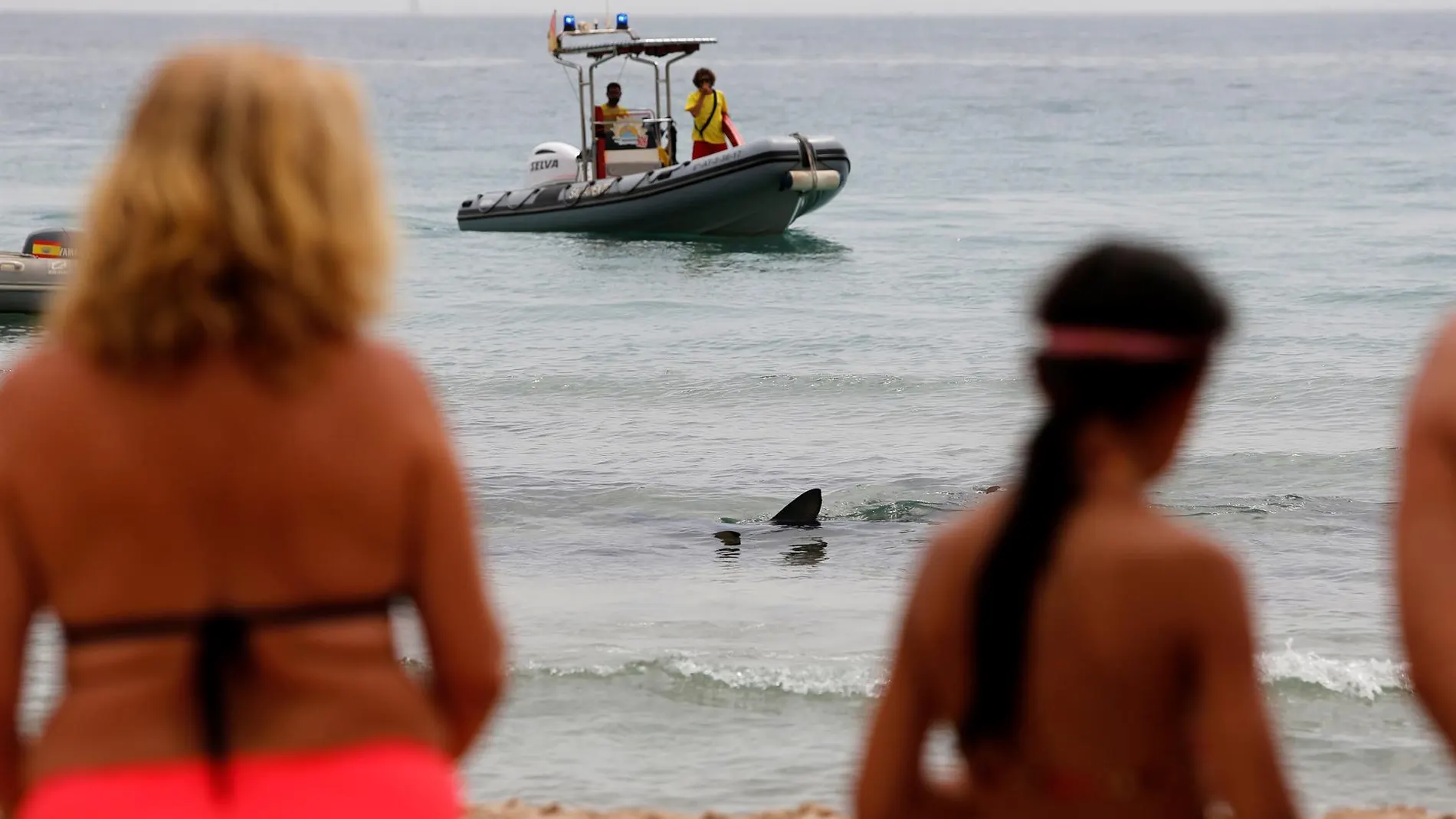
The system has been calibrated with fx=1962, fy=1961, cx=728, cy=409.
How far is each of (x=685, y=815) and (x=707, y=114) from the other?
17799mm

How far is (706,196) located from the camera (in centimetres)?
2295

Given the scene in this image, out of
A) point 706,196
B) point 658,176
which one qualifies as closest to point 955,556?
point 706,196

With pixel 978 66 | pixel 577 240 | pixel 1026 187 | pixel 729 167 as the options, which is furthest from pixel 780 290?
pixel 978 66

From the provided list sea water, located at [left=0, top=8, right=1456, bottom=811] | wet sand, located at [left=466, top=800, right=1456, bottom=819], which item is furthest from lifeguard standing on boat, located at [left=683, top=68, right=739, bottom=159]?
wet sand, located at [left=466, top=800, right=1456, bottom=819]

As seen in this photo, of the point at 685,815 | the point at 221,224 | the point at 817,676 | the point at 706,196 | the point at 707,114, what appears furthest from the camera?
the point at 706,196

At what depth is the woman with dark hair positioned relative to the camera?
1.73 meters

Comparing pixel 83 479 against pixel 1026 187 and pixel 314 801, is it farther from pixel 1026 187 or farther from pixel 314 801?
pixel 1026 187

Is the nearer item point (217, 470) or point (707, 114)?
point (217, 470)

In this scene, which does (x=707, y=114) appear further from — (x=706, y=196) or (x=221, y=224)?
(x=221, y=224)

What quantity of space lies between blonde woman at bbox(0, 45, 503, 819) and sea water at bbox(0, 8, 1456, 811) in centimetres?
13

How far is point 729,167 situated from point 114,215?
21273mm

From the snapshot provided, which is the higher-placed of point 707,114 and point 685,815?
point 685,815

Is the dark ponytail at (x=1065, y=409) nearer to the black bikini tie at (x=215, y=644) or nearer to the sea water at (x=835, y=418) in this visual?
the sea water at (x=835, y=418)

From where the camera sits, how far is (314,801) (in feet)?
5.47
